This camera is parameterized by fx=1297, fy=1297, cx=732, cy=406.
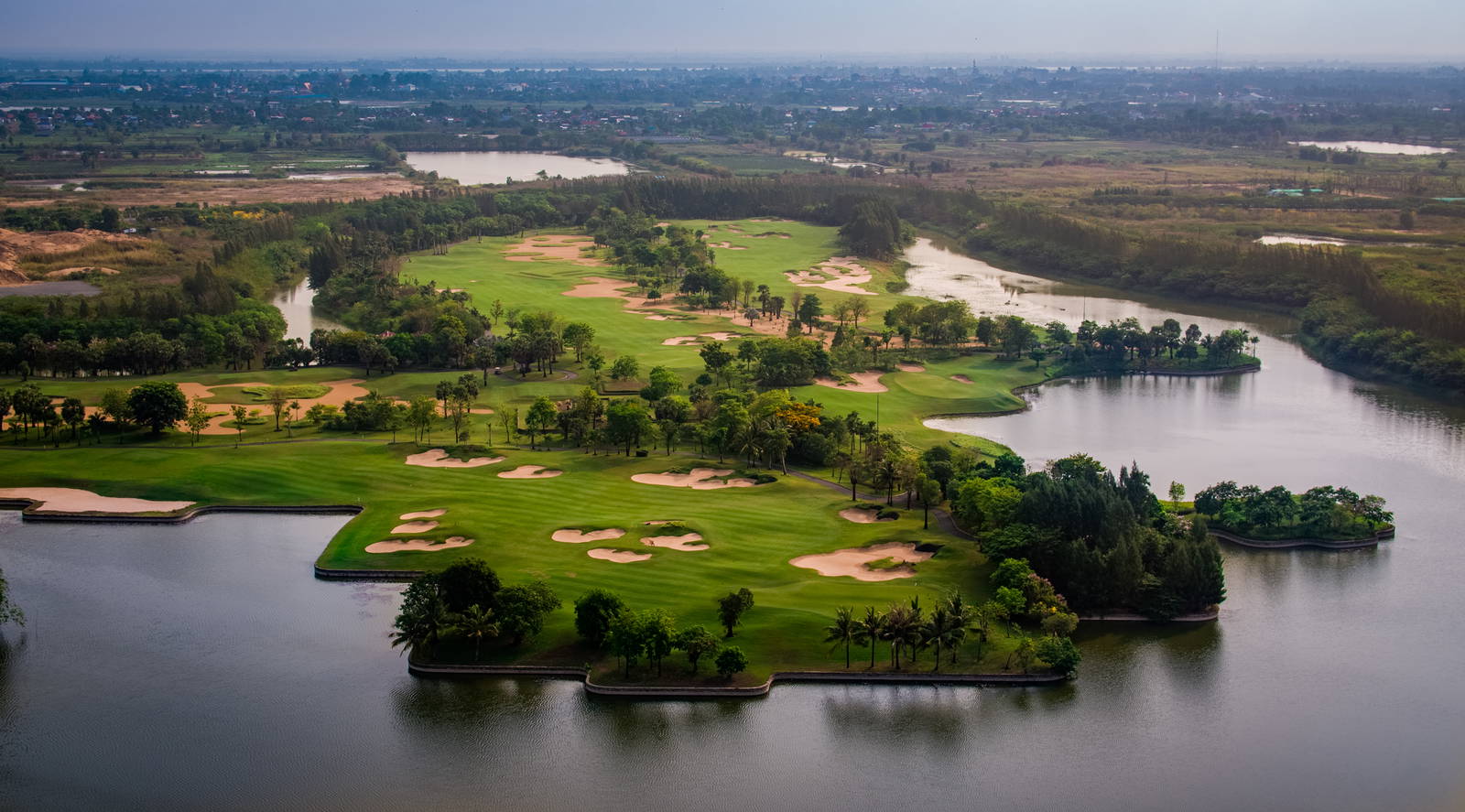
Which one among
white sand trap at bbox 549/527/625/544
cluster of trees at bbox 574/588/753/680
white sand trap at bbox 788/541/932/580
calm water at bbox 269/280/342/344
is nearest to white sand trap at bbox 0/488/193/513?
white sand trap at bbox 549/527/625/544

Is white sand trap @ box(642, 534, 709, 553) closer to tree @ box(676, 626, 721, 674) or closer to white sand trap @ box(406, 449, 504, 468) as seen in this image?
tree @ box(676, 626, 721, 674)

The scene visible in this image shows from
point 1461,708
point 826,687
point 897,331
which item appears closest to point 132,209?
point 897,331

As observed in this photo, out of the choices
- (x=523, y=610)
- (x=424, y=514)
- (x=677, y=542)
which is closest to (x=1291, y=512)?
(x=677, y=542)

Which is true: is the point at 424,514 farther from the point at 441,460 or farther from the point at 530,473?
the point at 441,460

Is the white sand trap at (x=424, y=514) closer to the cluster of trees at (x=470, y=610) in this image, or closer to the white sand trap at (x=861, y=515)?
the cluster of trees at (x=470, y=610)

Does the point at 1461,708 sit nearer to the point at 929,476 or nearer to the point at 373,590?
the point at 929,476

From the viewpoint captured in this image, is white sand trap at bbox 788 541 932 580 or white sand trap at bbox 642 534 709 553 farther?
white sand trap at bbox 642 534 709 553

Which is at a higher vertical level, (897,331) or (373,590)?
(897,331)

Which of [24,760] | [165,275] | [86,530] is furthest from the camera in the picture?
[165,275]
